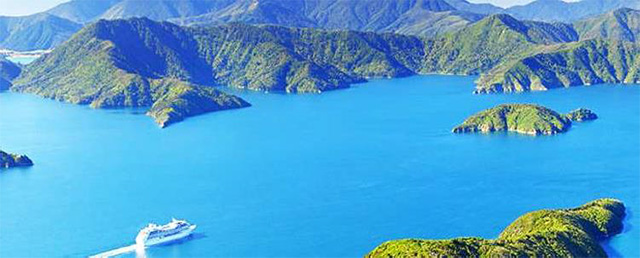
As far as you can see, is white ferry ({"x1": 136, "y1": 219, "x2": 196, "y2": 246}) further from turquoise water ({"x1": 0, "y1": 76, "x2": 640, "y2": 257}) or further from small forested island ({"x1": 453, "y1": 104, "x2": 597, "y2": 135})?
small forested island ({"x1": 453, "y1": 104, "x2": 597, "y2": 135})

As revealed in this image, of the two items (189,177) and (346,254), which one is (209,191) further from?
(346,254)

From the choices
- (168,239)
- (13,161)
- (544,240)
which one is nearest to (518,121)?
(544,240)

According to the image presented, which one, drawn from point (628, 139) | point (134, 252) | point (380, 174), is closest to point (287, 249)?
point (134, 252)

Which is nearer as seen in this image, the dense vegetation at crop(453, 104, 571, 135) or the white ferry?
the white ferry

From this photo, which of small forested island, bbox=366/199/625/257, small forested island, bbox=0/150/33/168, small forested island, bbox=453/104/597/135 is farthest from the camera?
small forested island, bbox=453/104/597/135

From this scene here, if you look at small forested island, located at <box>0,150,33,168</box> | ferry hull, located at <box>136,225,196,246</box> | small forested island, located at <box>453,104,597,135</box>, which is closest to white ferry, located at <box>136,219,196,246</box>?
ferry hull, located at <box>136,225,196,246</box>

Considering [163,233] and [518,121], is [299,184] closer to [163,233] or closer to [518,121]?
[163,233]

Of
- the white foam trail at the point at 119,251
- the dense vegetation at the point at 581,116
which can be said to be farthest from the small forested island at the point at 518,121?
the white foam trail at the point at 119,251
